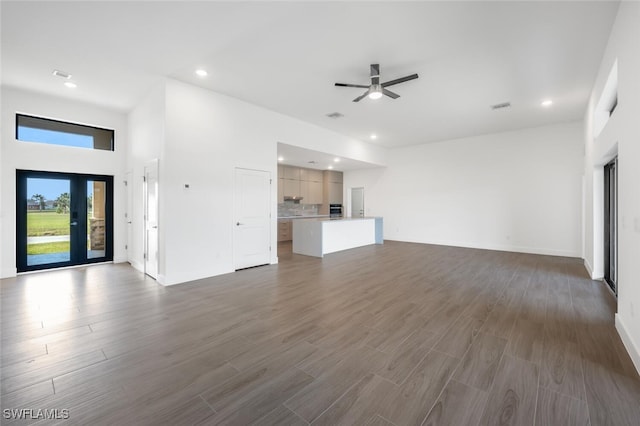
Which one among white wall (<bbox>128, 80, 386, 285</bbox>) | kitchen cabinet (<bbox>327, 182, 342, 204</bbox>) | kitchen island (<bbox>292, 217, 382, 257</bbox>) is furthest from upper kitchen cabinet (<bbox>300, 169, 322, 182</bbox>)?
white wall (<bbox>128, 80, 386, 285</bbox>)

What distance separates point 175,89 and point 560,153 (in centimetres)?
873

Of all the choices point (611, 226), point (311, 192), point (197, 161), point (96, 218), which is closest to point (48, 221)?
point (96, 218)

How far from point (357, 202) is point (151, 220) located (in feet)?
25.3

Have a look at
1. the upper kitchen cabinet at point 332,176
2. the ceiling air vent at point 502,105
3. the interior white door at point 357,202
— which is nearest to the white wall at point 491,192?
the interior white door at point 357,202

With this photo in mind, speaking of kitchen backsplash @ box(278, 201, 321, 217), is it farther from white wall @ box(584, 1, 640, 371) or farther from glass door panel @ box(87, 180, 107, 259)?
white wall @ box(584, 1, 640, 371)

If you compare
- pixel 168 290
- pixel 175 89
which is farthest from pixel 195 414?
pixel 175 89

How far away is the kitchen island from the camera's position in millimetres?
6825

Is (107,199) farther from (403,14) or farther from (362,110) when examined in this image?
(403,14)

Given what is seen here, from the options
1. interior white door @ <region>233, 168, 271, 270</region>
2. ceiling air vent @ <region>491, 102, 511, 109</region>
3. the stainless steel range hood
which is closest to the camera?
interior white door @ <region>233, 168, 271, 270</region>

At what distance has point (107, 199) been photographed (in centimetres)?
598

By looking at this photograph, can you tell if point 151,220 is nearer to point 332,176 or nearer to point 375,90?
point 375,90

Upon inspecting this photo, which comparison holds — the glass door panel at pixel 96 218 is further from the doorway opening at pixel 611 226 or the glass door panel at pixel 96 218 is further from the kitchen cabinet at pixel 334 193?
the doorway opening at pixel 611 226

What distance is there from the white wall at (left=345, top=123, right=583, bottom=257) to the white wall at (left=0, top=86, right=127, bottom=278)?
792 cm

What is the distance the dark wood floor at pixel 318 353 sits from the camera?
1.70 meters
